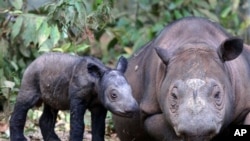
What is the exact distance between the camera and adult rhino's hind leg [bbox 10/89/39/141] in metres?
7.85

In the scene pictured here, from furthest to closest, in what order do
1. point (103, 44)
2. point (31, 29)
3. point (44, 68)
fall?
point (103, 44) → point (31, 29) → point (44, 68)

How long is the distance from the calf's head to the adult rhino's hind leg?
0.69 metres

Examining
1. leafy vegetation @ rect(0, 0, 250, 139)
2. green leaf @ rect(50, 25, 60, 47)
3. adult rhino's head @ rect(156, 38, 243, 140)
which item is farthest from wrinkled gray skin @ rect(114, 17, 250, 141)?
green leaf @ rect(50, 25, 60, 47)

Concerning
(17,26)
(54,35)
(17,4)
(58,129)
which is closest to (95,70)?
(54,35)

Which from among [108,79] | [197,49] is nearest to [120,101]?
[108,79]

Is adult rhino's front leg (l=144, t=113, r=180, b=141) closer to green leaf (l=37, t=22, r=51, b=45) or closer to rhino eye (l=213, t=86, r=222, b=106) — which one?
rhino eye (l=213, t=86, r=222, b=106)

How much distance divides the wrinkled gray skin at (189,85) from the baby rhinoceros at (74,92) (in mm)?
354

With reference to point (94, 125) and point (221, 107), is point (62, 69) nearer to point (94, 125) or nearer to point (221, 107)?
point (94, 125)

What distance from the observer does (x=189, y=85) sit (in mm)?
6836

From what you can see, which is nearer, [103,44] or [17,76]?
[17,76]

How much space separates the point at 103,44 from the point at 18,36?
11.9 ft

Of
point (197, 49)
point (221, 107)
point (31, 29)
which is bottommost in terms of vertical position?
point (221, 107)

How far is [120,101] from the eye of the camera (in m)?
7.20

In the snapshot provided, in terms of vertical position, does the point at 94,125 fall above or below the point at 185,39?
below
